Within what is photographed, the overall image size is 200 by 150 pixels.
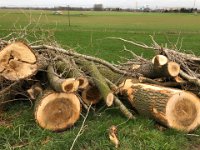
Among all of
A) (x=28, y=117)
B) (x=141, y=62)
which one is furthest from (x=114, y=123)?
(x=141, y=62)

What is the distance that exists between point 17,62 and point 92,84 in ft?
4.06

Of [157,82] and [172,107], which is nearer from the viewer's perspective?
[172,107]

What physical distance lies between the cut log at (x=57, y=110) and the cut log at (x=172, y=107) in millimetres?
1064

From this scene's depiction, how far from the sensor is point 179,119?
20.9ft

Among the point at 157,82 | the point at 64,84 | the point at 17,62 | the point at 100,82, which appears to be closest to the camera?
the point at 64,84

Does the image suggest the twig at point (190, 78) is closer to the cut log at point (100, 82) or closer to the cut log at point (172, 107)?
the cut log at point (172, 107)

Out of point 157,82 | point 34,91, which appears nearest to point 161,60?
point 157,82

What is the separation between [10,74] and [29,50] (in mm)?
456

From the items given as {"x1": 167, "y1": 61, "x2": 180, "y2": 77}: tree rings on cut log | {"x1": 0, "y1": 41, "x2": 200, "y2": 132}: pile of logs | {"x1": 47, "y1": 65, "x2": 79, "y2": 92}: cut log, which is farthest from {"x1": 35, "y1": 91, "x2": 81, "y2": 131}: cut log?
{"x1": 167, "y1": 61, "x2": 180, "y2": 77}: tree rings on cut log

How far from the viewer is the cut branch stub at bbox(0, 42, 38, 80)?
21.7 ft

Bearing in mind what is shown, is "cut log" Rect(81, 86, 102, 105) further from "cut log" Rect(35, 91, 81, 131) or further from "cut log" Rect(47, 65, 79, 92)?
"cut log" Rect(47, 65, 79, 92)

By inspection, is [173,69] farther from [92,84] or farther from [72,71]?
[72,71]

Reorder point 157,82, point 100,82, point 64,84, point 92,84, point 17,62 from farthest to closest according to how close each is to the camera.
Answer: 1. point 157,82
2. point 92,84
3. point 100,82
4. point 17,62
5. point 64,84

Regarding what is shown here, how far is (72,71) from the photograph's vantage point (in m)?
6.95
